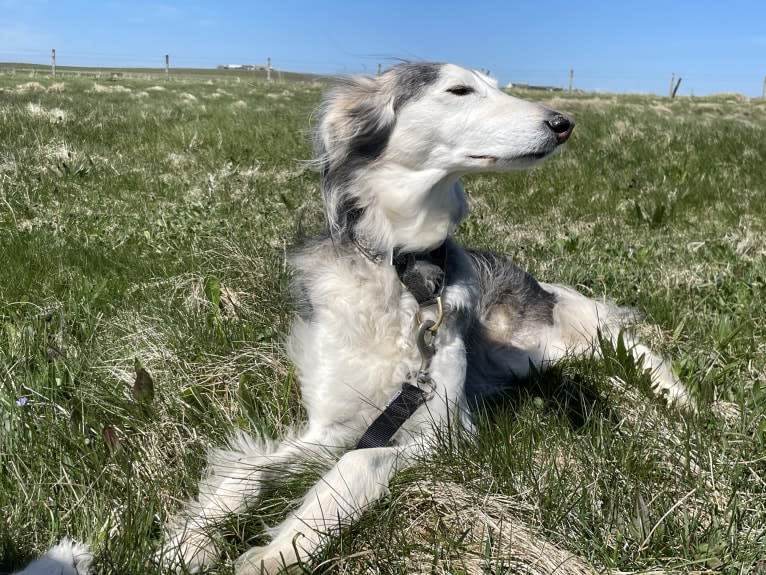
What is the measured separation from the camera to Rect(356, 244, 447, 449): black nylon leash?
271 centimetres

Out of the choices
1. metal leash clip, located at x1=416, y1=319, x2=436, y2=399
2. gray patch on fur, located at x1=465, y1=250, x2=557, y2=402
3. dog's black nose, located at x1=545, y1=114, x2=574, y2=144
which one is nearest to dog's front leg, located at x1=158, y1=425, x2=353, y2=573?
metal leash clip, located at x1=416, y1=319, x2=436, y2=399

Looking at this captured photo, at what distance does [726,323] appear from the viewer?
3.86 m

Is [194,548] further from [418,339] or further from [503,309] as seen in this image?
[503,309]

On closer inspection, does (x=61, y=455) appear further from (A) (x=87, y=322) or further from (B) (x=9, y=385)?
(A) (x=87, y=322)

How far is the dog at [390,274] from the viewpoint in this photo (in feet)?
8.90

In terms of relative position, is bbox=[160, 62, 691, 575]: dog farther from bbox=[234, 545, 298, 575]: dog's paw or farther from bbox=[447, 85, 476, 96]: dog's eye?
bbox=[234, 545, 298, 575]: dog's paw

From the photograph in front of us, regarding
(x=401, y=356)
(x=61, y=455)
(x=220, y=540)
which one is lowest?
(x=220, y=540)

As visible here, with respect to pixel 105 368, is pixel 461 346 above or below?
above

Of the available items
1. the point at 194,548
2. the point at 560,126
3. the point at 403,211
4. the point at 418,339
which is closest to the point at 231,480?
the point at 194,548

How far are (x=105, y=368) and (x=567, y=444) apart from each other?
210cm

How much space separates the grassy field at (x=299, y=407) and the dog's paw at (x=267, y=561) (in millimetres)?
126

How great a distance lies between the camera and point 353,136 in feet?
10.3

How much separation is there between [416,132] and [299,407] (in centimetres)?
143

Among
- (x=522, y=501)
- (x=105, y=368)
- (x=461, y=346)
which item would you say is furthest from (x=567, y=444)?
(x=105, y=368)
